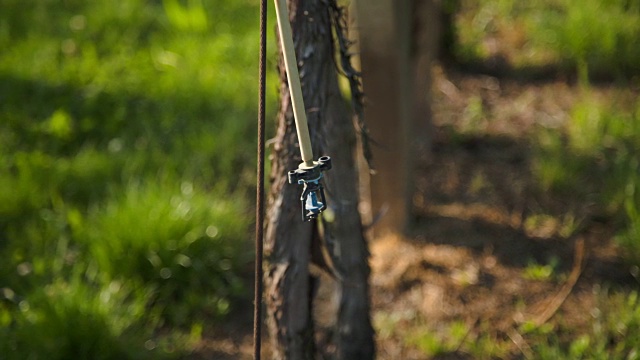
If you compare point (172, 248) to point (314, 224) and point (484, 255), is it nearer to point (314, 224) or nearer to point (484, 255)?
point (314, 224)

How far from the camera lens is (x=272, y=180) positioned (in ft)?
6.86

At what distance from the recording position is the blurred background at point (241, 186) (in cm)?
267

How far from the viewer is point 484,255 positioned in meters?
3.03

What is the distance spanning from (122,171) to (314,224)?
4.93ft

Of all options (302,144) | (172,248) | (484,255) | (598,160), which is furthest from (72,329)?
(598,160)

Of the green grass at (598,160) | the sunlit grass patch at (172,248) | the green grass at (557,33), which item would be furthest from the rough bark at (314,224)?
the green grass at (557,33)

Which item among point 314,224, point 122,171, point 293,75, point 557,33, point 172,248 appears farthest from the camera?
point 557,33

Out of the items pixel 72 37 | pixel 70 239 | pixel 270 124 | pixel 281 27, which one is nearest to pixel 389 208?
pixel 270 124

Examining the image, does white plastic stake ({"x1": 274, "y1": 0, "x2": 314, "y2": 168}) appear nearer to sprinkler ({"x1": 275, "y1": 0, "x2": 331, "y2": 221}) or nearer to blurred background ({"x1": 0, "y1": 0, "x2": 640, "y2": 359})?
sprinkler ({"x1": 275, "y1": 0, "x2": 331, "y2": 221})

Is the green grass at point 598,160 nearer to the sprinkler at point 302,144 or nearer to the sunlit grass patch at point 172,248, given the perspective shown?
the sunlit grass patch at point 172,248

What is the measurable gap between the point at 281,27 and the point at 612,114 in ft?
8.22

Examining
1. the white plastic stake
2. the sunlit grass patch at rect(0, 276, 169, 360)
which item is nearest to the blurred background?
the sunlit grass patch at rect(0, 276, 169, 360)

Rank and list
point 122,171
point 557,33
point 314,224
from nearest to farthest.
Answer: point 314,224 < point 122,171 < point 557,33

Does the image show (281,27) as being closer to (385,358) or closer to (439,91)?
(385,358)
